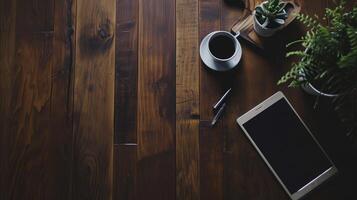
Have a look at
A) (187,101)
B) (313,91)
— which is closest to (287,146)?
(313,91)

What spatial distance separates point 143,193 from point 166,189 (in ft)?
0.22

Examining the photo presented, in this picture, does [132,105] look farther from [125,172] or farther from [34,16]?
[34,16]

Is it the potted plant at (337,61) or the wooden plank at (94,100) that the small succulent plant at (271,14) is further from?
the wooden plank at (94,100)

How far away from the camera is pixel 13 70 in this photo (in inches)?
47.9

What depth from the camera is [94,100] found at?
1.19 meters


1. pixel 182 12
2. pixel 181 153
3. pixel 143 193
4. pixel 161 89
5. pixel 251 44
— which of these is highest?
pixel 182 12

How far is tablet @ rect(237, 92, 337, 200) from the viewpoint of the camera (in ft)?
3.63

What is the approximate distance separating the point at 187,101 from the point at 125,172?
268 millimetres

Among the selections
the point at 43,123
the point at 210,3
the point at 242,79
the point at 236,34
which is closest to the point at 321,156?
the point at 242,79

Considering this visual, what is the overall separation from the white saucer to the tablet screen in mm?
157

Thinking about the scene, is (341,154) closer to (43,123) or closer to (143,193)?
(143,193)

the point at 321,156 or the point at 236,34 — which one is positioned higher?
the point at 236,34

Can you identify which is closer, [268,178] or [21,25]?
[268,178]

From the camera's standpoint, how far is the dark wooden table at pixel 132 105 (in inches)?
44.8
